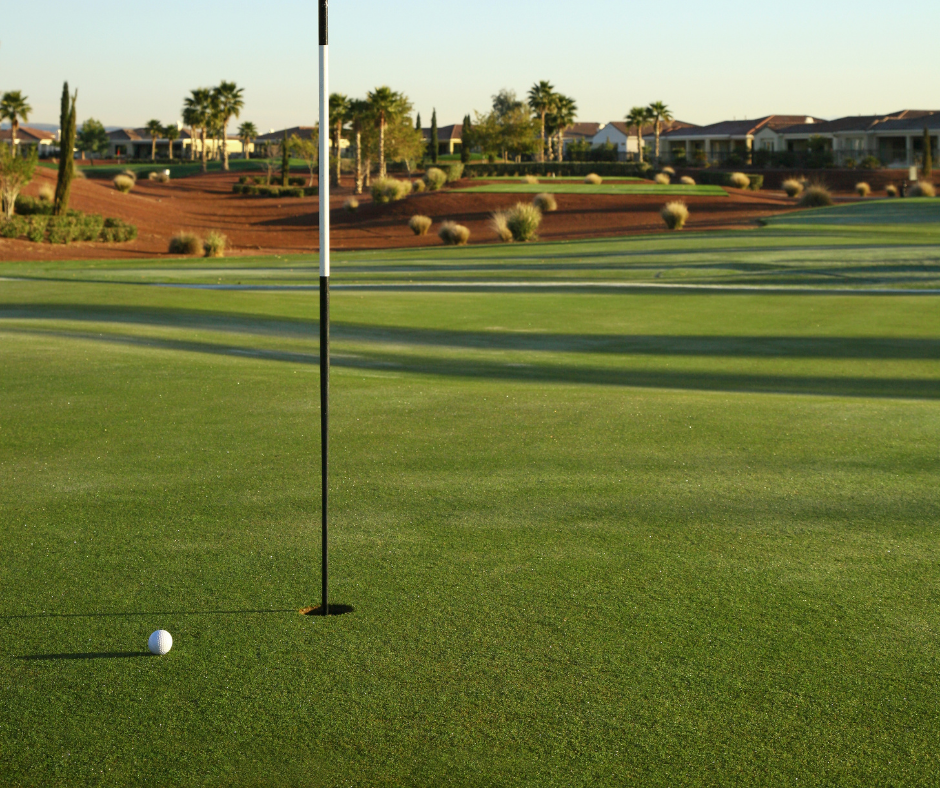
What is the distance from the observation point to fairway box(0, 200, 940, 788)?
3516 mm

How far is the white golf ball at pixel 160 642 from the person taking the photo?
414 centimetres

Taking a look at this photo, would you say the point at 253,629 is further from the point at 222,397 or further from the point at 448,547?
the point at 222,397

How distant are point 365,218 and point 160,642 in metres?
60.8

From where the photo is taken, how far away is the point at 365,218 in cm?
6372

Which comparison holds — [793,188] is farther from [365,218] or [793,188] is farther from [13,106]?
[13,106]

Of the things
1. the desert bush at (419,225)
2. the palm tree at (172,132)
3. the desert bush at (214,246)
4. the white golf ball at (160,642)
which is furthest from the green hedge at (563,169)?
the white golf ball at (160,642)

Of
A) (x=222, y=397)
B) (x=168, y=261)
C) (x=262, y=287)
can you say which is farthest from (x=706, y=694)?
(x=168, y=261)

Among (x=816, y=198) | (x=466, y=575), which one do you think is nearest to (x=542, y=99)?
(x=816, y=198)

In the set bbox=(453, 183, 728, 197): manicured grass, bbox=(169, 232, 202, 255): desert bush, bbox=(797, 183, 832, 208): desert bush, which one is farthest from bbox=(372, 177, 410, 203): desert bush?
bbox=(169, 232, 202, 255): desert bush

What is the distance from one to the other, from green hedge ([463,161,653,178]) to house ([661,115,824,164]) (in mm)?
21619

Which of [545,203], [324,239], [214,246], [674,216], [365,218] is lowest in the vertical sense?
[324,239]

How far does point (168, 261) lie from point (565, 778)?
36.5 m

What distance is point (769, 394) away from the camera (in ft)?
35.4

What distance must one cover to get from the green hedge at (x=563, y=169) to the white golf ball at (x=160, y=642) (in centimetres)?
8113
